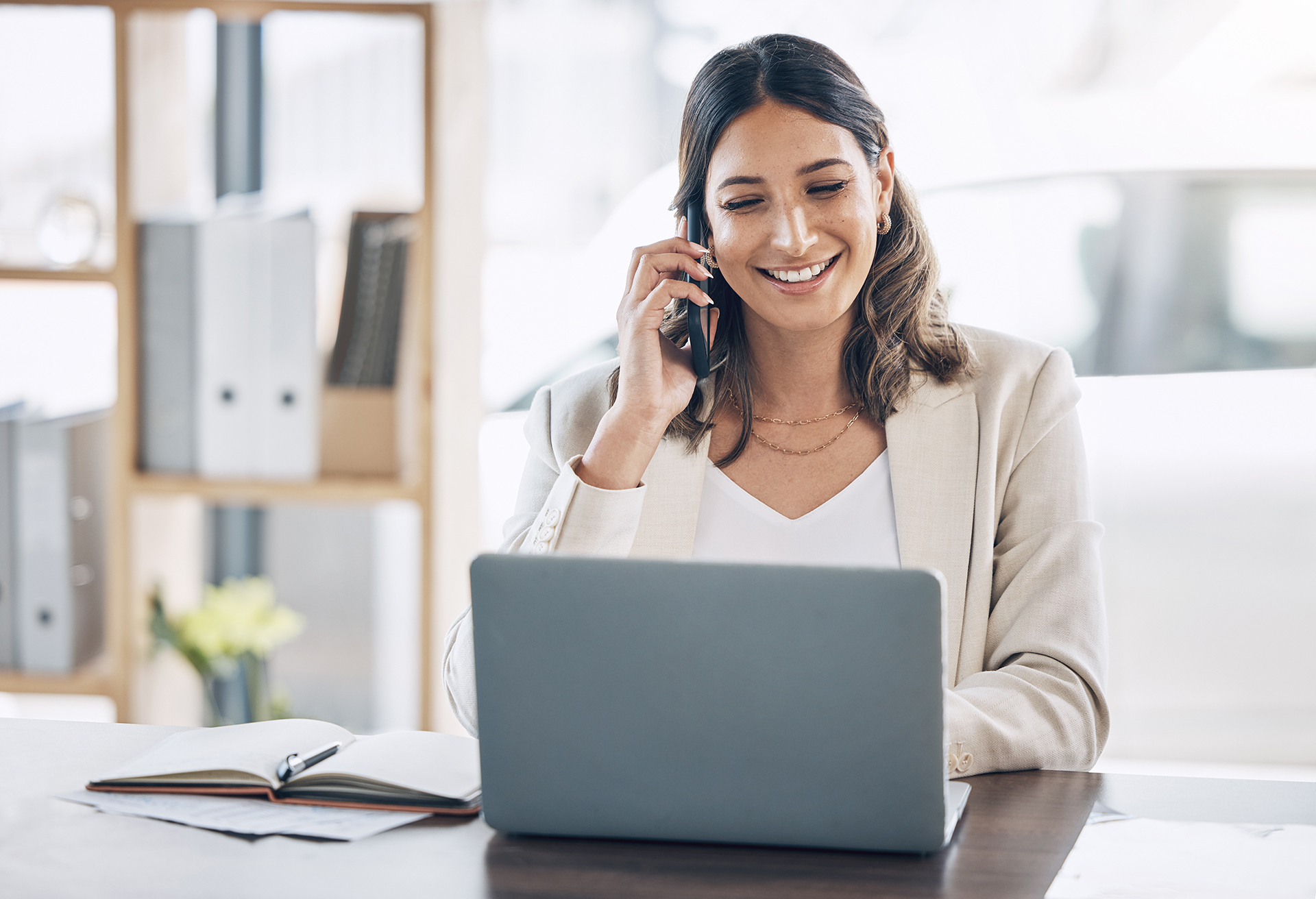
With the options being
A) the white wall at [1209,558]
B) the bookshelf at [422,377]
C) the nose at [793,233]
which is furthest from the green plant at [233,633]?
the white wall at [1209,558]

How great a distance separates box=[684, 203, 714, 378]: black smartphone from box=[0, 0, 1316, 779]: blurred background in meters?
1.00

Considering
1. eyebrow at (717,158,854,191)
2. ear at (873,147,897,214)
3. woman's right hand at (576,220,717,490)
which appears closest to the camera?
woman's right hand at (576,220,717,490)

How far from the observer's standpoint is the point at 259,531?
9.31 feet

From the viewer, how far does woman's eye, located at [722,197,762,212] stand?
1.49 meters

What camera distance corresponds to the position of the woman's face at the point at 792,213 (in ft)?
4.76

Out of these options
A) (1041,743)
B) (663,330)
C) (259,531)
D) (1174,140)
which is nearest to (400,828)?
(1041,743)

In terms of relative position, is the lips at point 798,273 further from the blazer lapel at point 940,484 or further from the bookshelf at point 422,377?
the bookshelf at point 422,377

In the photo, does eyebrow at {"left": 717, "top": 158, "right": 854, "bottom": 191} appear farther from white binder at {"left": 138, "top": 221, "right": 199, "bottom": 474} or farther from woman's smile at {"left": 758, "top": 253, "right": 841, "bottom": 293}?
white binder at {"left": 138, "top": 221, "right": 199, "bottom": 474}

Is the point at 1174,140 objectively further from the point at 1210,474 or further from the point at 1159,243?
the point at 1210,474

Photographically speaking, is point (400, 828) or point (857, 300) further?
point (857, 300)


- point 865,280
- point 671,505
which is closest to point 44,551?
point 671,505

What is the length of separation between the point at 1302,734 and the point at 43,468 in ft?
8.85

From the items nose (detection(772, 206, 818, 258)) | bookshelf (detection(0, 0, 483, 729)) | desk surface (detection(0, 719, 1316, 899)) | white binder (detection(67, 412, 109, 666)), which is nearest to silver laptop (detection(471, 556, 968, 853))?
desk surface (detection(0, 719, 1316, 899))

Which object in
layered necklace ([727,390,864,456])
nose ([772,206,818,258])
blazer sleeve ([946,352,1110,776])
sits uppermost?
nose ([772,206,818,258])
